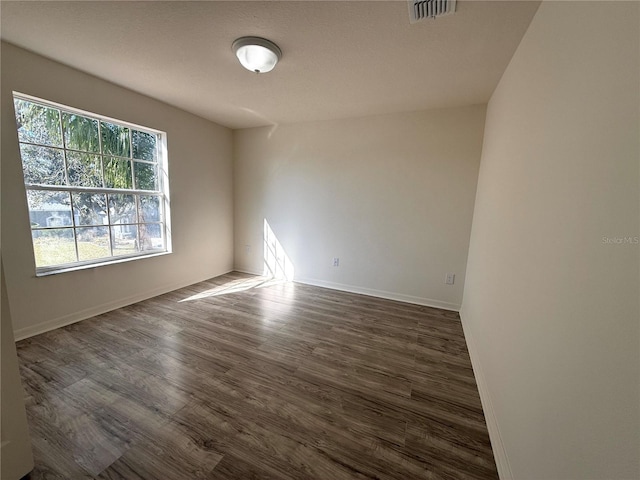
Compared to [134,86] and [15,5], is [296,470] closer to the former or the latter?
[15,5]

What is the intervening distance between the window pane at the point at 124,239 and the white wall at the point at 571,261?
3.69 metres

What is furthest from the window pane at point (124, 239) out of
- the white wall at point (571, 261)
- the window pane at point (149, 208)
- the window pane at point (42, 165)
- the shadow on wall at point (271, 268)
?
the white wall at point (571, 261)

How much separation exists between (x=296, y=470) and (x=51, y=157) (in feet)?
10.3

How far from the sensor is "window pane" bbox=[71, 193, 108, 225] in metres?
2.45

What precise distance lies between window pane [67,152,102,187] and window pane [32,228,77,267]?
49cm

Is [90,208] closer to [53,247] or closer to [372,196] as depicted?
[53,247]

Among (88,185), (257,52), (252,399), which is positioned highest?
(257,52)

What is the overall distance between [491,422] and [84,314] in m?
3.58

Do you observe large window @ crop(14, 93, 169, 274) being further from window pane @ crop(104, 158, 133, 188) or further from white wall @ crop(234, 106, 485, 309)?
white wall @ crop(234, 106, 485, 309)

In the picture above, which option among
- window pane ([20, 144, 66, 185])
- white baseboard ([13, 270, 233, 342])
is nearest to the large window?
window pane ([20, 144, 66, 185])

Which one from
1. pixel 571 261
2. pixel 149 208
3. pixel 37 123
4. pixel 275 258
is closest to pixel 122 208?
pixel 149 208

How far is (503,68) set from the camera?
2029 mm

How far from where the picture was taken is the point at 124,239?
293 centimetres

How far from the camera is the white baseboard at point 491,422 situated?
118 centimetres
